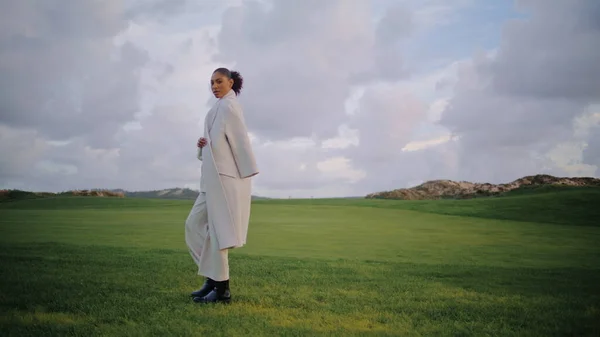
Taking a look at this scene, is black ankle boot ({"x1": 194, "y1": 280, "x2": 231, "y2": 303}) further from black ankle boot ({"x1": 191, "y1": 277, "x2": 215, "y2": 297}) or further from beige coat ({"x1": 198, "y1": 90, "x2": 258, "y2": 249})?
beige coat ({"x1": 198, "y1": 90, "x2": 258, "y2": 249})

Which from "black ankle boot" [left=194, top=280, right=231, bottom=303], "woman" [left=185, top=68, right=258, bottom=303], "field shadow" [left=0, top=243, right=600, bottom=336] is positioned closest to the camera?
"field shadow" [left=0, top=243, right=600, bottom=336]

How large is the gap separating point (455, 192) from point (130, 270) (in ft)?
134

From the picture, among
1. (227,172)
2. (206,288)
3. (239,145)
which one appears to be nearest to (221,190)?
(227,172)

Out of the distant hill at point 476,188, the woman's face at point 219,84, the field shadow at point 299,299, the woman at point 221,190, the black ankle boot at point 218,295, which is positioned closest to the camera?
the field shadow at point 299,299

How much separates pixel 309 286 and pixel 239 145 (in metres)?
2.11

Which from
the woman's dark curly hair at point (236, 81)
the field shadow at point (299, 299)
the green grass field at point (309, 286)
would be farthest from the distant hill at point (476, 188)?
the woman's dark curly hair at point (236, 81)

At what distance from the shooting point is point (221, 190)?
5863 mm

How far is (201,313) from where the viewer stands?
16.8 feet

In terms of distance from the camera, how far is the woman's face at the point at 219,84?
6020mm

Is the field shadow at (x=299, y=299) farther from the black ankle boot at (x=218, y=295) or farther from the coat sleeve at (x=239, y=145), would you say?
the coat sleeve at (x=239, y=145)

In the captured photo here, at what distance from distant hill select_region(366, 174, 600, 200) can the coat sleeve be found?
35961 mm

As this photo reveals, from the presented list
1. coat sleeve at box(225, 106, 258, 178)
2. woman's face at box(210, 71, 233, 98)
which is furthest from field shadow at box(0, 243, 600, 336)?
woman's face at box(210, 71, 233, 98)

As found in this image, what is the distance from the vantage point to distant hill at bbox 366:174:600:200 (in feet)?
128

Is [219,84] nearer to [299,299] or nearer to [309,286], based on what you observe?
[299,299]
